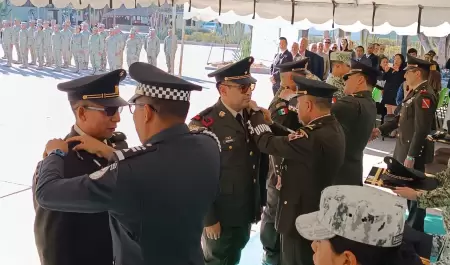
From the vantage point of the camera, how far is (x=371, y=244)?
49.9 inches

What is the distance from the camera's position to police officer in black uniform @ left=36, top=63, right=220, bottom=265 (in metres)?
1.65

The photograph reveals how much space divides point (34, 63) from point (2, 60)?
1682 mm

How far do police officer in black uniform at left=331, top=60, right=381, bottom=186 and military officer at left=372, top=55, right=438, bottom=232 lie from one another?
653 mm

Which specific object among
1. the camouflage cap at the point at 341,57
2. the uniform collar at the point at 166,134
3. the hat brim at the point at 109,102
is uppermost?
the camouflage cap at the point at 341,57

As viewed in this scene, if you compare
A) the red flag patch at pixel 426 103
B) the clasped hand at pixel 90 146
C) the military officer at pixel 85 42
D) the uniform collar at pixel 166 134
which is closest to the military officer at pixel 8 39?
the military officer at pixel 85 42

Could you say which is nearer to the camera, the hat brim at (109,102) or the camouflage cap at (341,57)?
the hat brim at (109,102)

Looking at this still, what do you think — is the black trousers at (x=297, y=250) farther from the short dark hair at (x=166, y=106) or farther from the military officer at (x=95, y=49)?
the military officer at (x=95, y=49)

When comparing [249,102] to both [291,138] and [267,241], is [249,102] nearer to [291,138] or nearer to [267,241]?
[291,138]

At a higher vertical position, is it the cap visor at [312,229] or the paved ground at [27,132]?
the cap visor at [312,229]

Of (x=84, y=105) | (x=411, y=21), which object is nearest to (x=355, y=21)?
(x=411, y=21)

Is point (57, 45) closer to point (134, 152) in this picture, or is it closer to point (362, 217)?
point (134, 152)

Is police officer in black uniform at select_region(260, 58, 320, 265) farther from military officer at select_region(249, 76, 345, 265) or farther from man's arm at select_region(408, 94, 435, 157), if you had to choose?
man's arm at select_region(408, 94, 435, 157)

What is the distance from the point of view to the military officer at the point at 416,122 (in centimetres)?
465

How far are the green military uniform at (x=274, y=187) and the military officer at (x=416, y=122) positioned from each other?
1.25 meters
